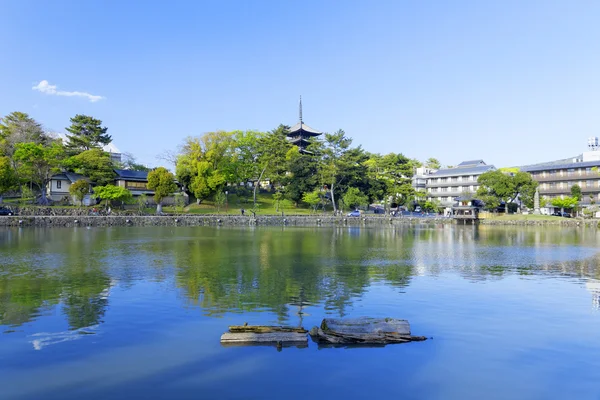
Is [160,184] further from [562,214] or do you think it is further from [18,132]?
[562,214]

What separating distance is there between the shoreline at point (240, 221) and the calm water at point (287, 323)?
31.6 metres

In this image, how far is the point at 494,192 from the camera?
70.3 meters

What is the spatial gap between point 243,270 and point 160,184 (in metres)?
46.1

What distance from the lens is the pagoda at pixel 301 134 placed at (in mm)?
83938

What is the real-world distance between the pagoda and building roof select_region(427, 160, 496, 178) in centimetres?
2873

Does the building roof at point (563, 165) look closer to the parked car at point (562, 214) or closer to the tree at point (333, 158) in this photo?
the parked car at point (562, 214)

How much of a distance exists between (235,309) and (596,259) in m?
22.1

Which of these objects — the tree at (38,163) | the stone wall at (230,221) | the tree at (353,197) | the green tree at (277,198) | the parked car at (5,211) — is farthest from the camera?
the green tree at (277,198)

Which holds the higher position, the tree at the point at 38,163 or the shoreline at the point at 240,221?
the tree at the point at 38,163

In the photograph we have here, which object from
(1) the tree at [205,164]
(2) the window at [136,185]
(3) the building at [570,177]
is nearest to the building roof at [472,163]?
(3) the building at [570,177]

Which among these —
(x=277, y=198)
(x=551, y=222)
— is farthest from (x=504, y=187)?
(x=277, y=198)

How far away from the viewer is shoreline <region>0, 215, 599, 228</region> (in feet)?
164

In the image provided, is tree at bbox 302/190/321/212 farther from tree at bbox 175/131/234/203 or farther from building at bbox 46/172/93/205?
building at bbox 46/172/93/205

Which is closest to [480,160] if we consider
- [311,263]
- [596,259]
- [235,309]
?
[596,259]
